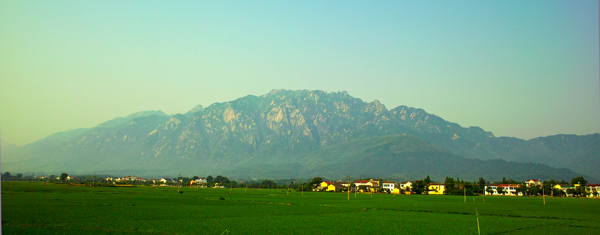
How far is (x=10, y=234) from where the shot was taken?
22172mm

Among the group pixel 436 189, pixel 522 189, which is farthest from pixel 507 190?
pixel 436 189

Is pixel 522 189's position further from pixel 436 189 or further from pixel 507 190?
pixel 436 189

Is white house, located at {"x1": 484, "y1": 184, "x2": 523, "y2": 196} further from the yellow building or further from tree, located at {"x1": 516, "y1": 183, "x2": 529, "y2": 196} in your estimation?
the yellow building

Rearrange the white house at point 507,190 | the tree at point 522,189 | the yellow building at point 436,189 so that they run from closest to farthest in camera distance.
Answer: the tree at point 522,189 < the yellow building at point 436,189 < the white house at point 507,190

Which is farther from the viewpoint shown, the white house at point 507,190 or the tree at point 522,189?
the white house at point 507,190

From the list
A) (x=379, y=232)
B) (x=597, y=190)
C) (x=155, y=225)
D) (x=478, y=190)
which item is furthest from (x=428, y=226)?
(x=597, y=190)

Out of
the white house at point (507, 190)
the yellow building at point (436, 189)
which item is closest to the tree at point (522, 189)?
the white house at point (507, 190)

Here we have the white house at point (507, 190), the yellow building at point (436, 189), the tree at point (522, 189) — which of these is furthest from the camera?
the white house at point (507, 190)

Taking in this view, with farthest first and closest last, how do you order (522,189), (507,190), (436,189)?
(507,190)
(436,189)
(522,189)

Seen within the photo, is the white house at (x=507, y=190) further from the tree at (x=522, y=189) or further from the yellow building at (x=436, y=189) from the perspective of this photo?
the yellow building at (x=436, y=189)

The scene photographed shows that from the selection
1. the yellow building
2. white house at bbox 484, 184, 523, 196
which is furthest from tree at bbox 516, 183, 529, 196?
the yellow building

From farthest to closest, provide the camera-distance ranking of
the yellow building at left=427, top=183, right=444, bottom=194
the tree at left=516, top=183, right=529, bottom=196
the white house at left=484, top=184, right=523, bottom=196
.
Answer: the white house at left=484, top=184, right=523, bottom=196, the yellow building at left=427, top=183, right=444, bottom=194, the tree at left=516, top=183, right=529, bottom=196

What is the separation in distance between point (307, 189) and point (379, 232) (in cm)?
12616

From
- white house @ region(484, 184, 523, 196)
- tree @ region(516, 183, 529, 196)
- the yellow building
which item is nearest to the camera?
tree @ region(516, 183, 529, 196)
